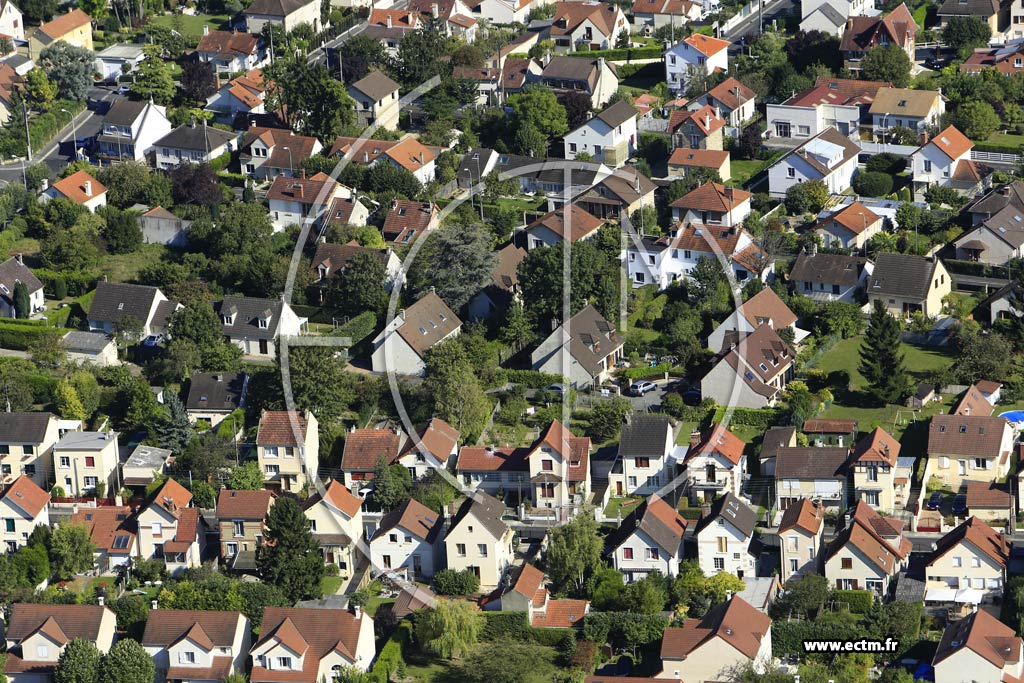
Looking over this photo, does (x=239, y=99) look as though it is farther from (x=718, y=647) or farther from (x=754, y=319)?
(x=718, y=647)

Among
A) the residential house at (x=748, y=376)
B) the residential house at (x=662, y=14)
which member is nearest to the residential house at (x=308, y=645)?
the residential house at (x=748, y=376)

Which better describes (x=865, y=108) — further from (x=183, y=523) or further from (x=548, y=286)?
(x=183, y=523)

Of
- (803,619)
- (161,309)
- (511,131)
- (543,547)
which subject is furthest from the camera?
(511,131)

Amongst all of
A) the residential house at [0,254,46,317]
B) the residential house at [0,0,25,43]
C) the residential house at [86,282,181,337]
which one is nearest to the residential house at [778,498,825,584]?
the residential house at [86,282,181,337]

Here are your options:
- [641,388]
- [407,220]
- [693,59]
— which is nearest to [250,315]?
[407,220]

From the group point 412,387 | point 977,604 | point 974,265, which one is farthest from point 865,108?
point 977,604
